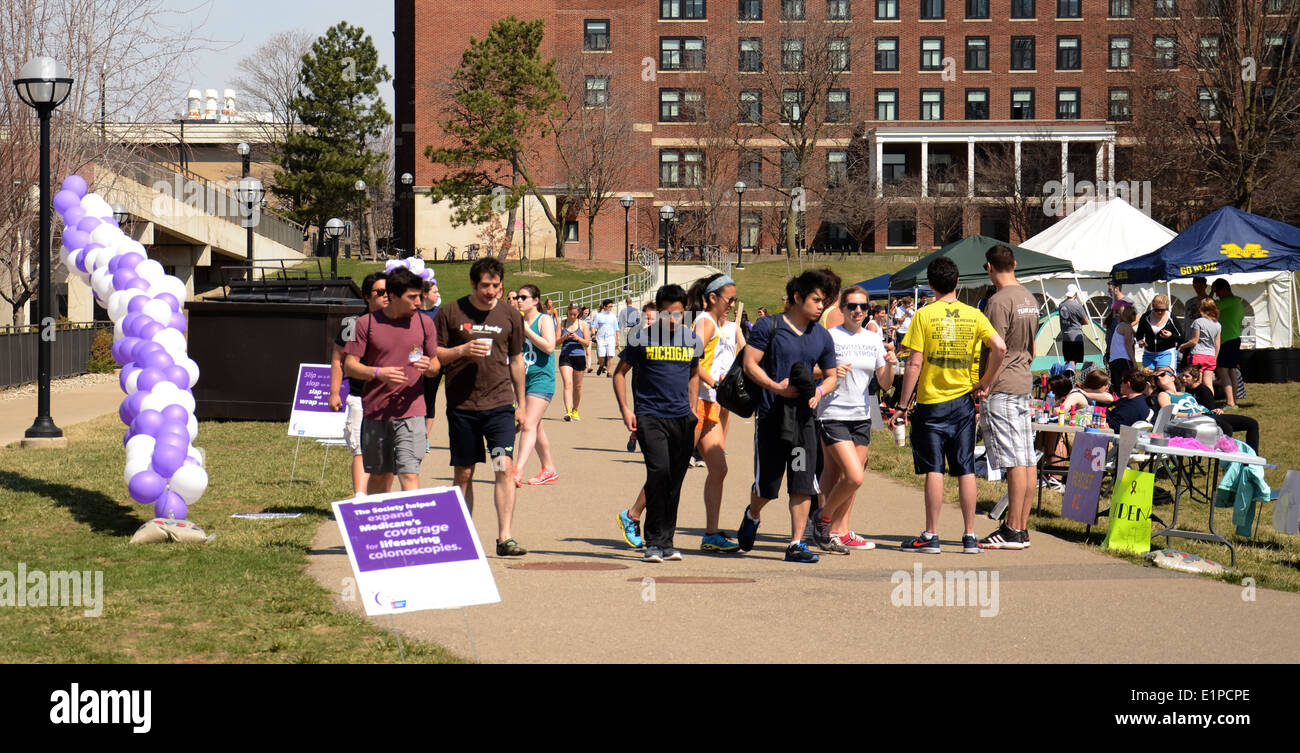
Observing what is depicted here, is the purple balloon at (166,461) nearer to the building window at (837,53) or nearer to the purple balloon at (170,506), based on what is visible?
the purple balloon at (170,506)

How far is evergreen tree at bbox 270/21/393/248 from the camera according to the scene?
224 feet

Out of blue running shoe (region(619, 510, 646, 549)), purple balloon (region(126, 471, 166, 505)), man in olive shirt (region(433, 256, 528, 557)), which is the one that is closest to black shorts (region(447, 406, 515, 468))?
man in olive shirt (region(433, 256, 528, 557))

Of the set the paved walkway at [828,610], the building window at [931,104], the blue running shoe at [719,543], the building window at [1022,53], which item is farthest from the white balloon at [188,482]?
the building window at [1022,53]

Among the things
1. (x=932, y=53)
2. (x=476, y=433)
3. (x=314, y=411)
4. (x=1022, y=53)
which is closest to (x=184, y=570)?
(x=476, y=433)

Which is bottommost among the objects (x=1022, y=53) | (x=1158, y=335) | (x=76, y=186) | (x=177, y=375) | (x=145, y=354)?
(x=177, y=375)

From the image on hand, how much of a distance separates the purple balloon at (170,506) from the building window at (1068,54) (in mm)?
74454

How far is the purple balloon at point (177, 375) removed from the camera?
10.6m

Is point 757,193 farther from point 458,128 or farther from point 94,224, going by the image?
point 94,224

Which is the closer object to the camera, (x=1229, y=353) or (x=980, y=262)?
(x=1229, y=353)

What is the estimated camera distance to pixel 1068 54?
77.1 meters

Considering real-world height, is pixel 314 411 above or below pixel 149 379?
below

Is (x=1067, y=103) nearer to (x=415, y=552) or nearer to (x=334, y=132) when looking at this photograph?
(x=334, y=132)

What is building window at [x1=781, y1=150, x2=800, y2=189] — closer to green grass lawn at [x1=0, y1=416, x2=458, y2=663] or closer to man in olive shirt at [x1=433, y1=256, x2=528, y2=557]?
green grass lawn at [x1=0, y1=416, x2=458, y2=663]

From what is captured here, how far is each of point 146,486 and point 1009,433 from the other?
20.3ft
